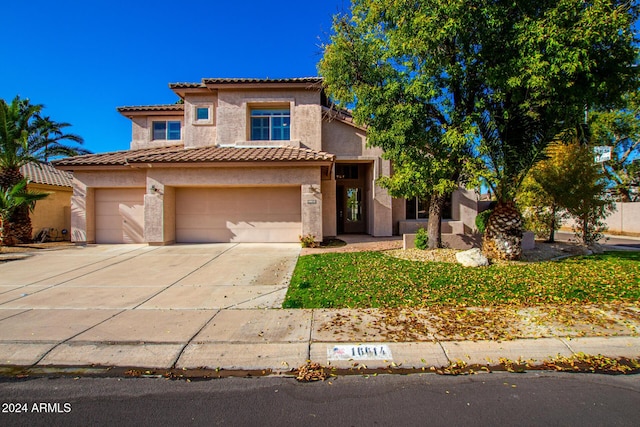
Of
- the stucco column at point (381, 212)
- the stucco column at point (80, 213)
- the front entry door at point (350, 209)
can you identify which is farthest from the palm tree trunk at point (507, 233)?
the stucco column at point (80, 213)

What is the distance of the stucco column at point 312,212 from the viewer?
42.2 feet

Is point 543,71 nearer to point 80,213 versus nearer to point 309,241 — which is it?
point 309,241

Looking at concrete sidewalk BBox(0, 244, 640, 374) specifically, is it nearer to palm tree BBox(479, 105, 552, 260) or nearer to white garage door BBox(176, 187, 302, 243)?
palm tree BBox(479, 105, 552, 260)

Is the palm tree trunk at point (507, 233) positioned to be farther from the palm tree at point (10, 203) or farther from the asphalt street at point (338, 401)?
the palm tree at point (10, 203)

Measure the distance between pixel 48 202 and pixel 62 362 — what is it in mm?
17363

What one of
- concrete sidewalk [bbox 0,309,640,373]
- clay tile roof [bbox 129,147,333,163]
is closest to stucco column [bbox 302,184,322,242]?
clay tile roof [bbox 129,147,333,163]

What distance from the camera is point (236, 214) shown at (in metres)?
14.0

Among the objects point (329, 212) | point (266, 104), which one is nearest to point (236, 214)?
point (329, 212)

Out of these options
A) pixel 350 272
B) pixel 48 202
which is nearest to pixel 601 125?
pixel 350 272

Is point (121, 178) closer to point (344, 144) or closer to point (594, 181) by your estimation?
point (344, 144)

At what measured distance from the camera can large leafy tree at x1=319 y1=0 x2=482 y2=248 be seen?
801 centimetres

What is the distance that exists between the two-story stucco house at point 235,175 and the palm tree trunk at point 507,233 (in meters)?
5.65

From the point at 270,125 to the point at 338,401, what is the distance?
46.1 ft

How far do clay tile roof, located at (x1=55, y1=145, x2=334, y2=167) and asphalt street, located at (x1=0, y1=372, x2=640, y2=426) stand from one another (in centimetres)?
987
